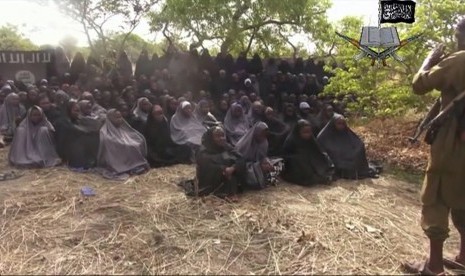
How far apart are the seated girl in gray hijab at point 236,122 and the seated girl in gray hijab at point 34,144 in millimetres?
2847

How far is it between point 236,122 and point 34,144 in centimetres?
329

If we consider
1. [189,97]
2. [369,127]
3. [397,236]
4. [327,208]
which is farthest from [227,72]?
[397,236]

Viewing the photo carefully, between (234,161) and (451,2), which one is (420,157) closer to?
(451,2)

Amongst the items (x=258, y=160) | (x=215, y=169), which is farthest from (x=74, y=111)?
(x=258, y=160)

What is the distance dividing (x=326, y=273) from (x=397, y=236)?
3.45ft

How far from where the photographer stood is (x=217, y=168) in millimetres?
5215

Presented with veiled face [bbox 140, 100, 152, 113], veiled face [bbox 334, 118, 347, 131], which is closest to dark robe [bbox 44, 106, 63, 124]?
veiled face [bbox 140, 100, 152, 113]

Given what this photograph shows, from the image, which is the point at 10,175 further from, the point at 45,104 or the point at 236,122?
the point at 236,122

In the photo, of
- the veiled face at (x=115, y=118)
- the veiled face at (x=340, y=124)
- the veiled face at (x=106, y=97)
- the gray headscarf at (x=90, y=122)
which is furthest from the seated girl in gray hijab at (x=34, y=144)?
the veiled face at (x=340, y=124)

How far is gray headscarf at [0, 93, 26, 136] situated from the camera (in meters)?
8.17

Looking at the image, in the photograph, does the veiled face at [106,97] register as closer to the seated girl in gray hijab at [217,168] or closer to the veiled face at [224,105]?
the veiled face at [224,105]

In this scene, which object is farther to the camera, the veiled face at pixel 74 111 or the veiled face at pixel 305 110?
the veiled face at pixel 305 110

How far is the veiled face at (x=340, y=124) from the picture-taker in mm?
6383

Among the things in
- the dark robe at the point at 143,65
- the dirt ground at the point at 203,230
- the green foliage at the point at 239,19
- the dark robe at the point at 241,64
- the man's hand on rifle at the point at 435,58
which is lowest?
the dirt ground at the point at 203,230
